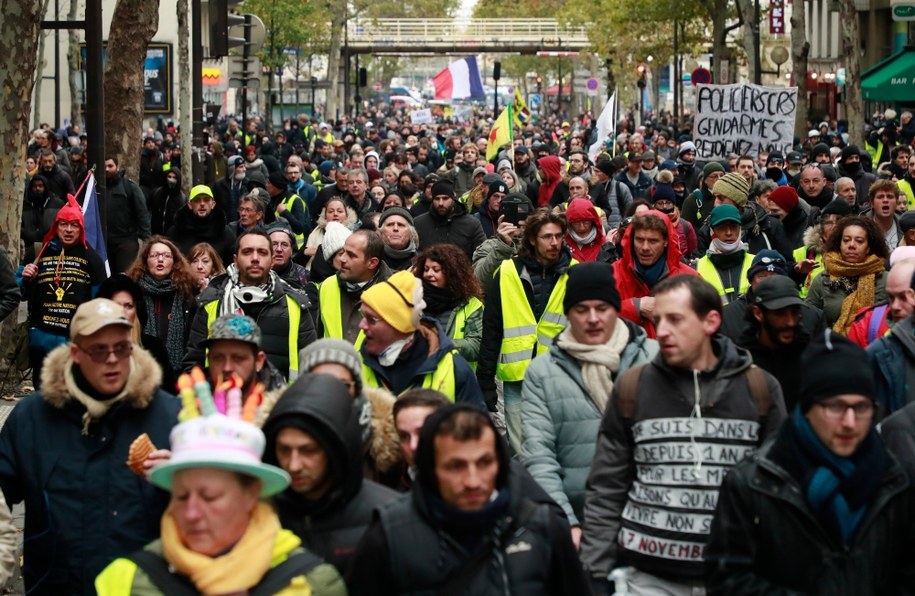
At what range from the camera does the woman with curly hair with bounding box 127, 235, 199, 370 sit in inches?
390

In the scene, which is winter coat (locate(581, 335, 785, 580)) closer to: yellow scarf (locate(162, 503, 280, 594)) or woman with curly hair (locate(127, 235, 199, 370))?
yellow scarf (locate(162, 503, 280, 594))

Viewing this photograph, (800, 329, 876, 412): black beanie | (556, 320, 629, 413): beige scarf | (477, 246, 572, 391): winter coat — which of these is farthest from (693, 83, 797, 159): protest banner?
(800, 329, 876, 412): black beanie

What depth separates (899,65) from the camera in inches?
1753

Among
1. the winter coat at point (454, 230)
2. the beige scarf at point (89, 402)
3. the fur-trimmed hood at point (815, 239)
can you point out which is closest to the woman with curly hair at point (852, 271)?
the fur-trimmed hood at point (815, 239)

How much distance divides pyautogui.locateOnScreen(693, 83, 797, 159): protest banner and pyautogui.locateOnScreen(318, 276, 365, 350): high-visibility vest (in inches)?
522

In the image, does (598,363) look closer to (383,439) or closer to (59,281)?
(383,439)

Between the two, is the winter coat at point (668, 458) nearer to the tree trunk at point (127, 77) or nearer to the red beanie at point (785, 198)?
the red beanie at point (785, 198)

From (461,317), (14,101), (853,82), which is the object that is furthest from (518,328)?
(853,82)

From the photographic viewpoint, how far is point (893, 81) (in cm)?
4319

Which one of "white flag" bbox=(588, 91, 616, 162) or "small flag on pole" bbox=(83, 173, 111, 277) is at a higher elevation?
"white flag" bbox=(588, 91, 616, 162)

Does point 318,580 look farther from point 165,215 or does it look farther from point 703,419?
point 165,215

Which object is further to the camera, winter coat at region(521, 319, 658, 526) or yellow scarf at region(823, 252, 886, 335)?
yellow scarf at region(823, 252, 886, 335)

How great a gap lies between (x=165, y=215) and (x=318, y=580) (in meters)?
14.5

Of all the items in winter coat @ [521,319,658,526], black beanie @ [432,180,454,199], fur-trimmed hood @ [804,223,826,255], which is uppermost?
black beanie @ [432,180,454,199]
